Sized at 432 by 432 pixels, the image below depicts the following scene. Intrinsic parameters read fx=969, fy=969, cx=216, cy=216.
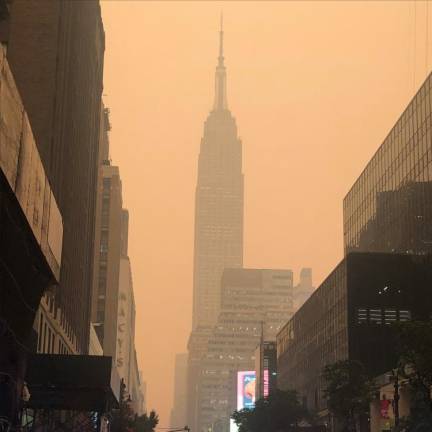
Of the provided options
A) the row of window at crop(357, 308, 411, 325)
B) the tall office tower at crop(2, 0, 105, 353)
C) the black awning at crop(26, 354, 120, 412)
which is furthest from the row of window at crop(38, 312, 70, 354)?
the row of window at crop(357, 308, 411, 325)

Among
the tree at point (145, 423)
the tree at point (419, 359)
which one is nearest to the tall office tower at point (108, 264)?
the tree at point (145, 423)

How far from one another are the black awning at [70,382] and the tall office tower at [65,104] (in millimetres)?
27151

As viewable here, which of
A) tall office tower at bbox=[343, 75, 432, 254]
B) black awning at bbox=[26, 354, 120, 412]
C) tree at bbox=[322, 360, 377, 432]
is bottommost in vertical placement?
black awning at bbox=[26, 354, 120, 412]

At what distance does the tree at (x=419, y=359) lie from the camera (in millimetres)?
52688

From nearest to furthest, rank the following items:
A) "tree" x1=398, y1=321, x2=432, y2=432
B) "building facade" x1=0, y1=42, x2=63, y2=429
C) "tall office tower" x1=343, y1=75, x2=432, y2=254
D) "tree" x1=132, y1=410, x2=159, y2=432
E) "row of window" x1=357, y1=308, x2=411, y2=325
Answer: "building facade" x1=0, y1=42, x2=63, y2=429 → "tree" x1=398, y1=321, x2=432, y2=432 → "tall office tower" x1=343, y1=75, x2=432, y2=254 → "row of window" x1=357, y1=308, x2=411, y2=325 → "tree" x1=132, y1=410, x2=159, y2=432

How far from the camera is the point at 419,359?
5334cm

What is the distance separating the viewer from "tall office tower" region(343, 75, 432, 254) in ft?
305

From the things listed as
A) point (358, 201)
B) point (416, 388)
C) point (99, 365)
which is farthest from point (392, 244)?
point (99, 365)

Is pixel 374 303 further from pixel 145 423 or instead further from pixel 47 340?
pixel 47 340

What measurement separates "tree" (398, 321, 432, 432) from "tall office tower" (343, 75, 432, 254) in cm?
3710

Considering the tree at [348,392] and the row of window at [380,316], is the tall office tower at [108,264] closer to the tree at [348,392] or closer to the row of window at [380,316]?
the row of window at [380,316]

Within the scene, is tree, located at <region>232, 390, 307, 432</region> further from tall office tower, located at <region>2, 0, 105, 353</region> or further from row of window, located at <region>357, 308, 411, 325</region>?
tall office tower, located at <region>2, 0, 105, 353</region>

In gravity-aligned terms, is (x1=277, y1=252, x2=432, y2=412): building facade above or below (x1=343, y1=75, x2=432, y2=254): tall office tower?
below

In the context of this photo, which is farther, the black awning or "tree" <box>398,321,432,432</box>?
"tree" <box>398,321,432,432</box>
